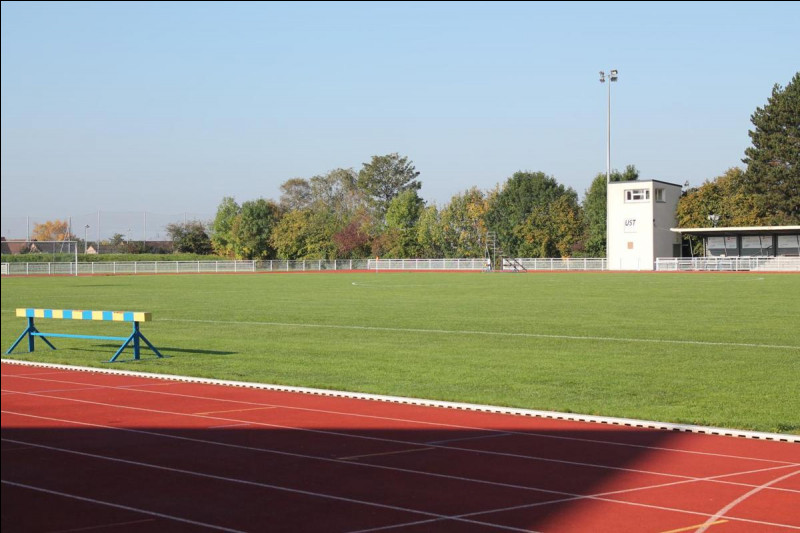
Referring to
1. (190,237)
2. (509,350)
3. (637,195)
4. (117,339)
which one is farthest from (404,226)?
(117,339)

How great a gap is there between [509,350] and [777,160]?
82.6m

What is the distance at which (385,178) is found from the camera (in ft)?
492

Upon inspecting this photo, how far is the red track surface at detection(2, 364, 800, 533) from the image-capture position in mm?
7090

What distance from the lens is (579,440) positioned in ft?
34.2

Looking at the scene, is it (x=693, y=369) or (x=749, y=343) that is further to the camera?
(x=749, y=343)

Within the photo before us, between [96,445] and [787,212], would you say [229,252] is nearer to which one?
[787,212]

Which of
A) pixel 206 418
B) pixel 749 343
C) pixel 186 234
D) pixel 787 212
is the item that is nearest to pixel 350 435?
pixel 206 418

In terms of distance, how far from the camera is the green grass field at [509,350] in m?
13.7

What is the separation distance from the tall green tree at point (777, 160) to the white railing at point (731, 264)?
1544 centimetres

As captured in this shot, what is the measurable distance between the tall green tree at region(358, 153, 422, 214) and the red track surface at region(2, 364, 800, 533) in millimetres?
137423

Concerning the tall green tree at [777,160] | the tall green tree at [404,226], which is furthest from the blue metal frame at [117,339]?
the tall green tree at [404,226]

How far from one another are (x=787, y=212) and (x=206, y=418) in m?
90.1

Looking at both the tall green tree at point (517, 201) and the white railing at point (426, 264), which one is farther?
the tall green tree at point (517, 201)

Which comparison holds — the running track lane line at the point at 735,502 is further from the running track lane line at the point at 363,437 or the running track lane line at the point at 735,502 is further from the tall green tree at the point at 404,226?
the tall green tree at the point at 404,226
